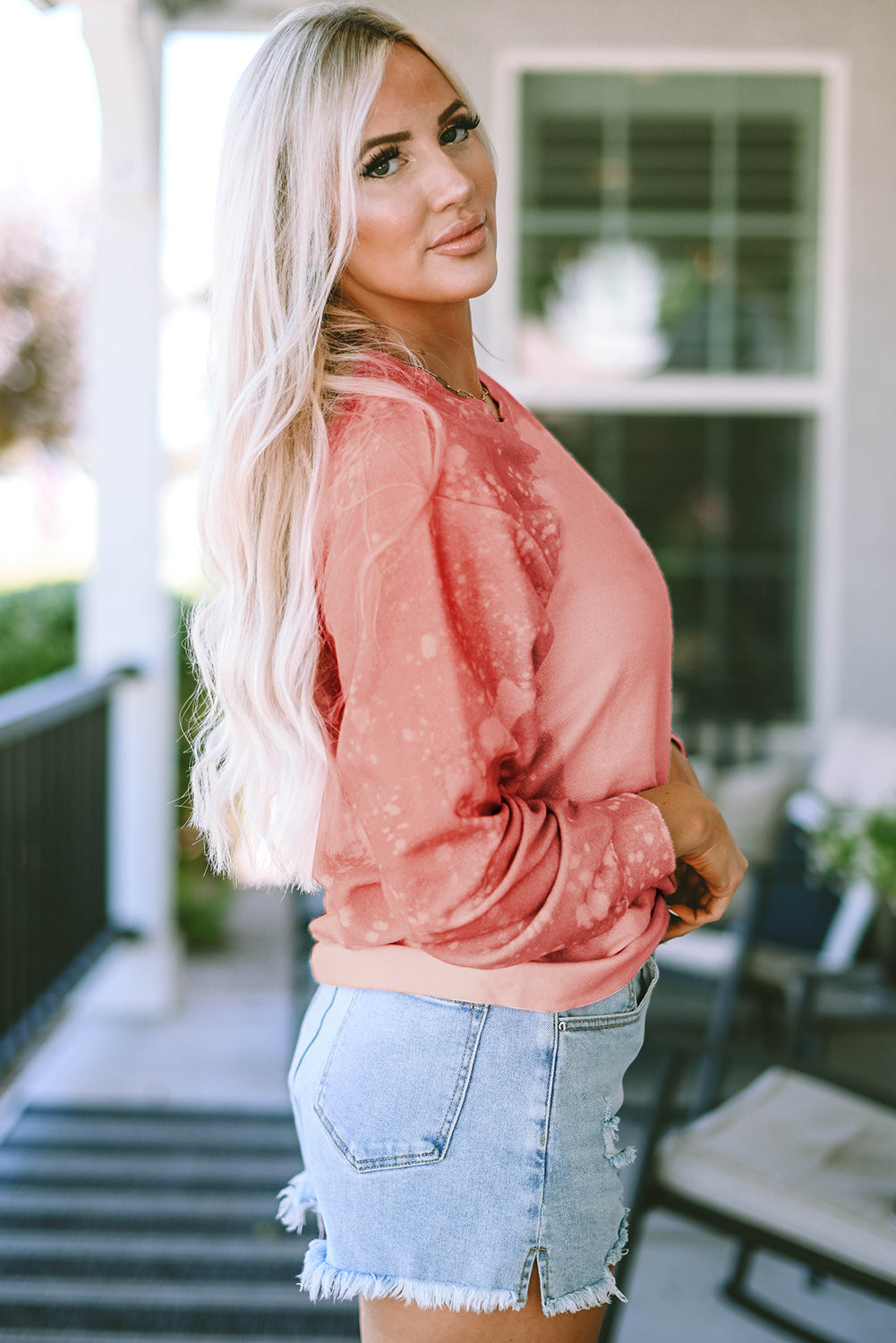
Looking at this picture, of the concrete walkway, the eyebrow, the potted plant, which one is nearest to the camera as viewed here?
the eyebrow

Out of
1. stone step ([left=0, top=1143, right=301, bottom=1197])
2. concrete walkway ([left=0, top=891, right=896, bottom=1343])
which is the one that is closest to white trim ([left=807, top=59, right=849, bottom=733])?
concrete walkway ([left=0, top=891, right=896, bottom=1343])

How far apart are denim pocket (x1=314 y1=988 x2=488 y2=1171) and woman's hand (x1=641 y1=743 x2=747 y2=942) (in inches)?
8.4

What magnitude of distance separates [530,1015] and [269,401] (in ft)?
1.63

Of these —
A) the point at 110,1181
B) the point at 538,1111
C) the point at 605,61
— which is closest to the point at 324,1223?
the point at 538,1111

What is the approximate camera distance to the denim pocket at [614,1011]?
3.09 ft

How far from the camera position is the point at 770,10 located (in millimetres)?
4434

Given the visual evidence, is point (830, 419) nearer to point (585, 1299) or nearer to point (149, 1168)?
point (149, 1168)

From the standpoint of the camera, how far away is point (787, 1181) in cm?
178

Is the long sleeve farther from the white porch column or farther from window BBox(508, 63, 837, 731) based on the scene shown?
window BBox(508, 63, 837, 731)

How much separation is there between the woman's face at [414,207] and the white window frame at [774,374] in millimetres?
3544

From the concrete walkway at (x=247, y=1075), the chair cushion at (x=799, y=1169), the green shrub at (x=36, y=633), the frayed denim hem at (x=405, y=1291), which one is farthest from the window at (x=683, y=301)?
the frayed denim hem at (x=405, y=1291)

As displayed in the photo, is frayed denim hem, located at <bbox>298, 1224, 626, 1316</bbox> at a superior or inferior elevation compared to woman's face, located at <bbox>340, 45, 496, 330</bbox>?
inferior

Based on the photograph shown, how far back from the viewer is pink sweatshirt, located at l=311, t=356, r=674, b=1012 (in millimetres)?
831

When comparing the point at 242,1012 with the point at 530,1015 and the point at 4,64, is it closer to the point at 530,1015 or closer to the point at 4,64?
the point at 530,1015
